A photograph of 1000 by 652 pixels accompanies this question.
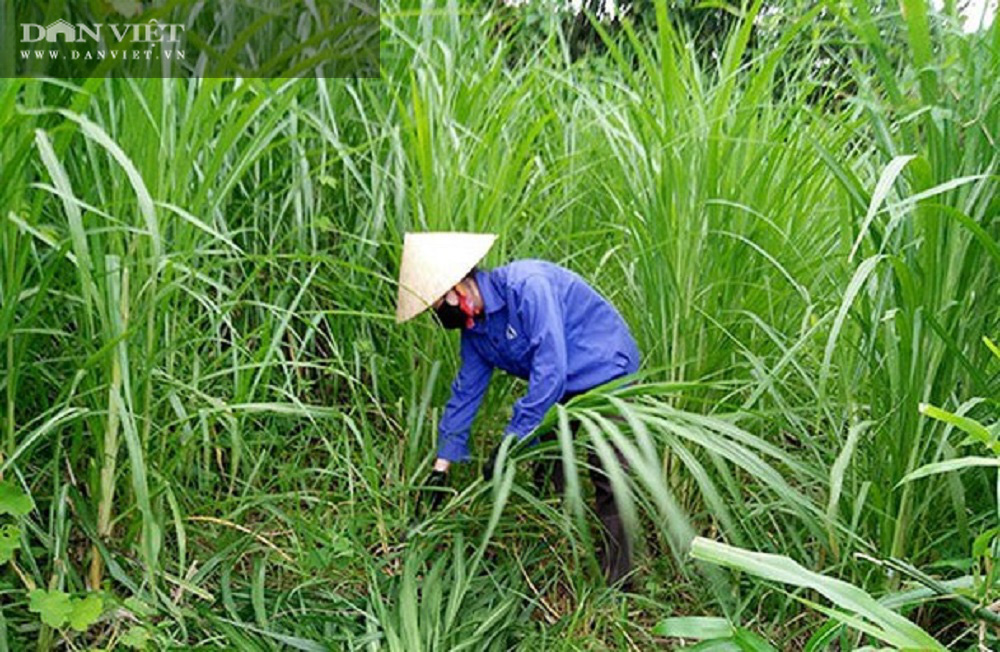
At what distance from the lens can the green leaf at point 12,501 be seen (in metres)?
1.49

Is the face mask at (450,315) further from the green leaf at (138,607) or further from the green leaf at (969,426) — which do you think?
the green leaf at (969,426)

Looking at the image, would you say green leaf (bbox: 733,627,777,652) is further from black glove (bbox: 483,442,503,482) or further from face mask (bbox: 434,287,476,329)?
face mask (bbox: 434,287,476,329)

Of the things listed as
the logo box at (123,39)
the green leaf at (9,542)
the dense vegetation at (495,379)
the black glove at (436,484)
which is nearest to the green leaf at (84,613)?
the dense vegetation at (495,379)

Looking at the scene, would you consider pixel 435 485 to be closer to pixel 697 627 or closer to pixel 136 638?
pixel 136 638

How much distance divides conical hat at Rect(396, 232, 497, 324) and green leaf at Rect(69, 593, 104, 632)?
0.81 m

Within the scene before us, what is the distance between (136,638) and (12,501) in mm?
304

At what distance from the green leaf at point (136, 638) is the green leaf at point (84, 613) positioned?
59mm

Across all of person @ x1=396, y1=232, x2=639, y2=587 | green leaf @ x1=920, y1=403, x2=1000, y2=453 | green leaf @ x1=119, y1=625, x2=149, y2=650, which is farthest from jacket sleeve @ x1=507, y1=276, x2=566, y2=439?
green leaf @ x1=920, y1=403, x2=1000, y2=453

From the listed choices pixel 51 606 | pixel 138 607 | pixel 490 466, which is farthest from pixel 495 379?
pixel 51 606

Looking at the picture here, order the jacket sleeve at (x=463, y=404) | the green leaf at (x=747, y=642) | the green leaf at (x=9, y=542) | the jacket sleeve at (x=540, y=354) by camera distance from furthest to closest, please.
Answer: the jacket sleeve at (x=463, y=404) → the jacket sleeve at (x=540, y=354) → the green leaf at (x=9, y=542) → the green leaf at (x=747, y=642)

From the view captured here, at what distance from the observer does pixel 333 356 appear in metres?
2.38

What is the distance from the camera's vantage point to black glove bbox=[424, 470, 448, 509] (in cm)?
213

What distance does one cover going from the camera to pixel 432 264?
6.70 feet

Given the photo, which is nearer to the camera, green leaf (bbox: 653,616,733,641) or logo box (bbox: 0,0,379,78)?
green leaf (bbox: 653,616,733,641)
